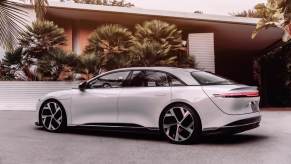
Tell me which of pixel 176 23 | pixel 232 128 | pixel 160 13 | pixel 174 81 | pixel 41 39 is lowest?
pixel 232 128

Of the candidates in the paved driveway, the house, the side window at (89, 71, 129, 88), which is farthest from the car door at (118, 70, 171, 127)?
the house

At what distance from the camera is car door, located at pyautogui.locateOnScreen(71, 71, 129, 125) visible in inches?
340

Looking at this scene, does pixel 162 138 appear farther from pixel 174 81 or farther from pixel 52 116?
pixel 52 116

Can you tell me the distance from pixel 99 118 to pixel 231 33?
1337cm

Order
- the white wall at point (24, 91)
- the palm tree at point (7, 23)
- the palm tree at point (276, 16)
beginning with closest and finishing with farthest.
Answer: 1. the palm tree at point (7, 23)
2. the white wall at point (24, 91)
3. the palm tree at point (276, 16)

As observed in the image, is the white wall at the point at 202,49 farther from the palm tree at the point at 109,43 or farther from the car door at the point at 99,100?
the car door at the point at 99,100

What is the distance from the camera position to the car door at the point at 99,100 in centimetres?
865

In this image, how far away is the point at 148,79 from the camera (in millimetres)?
8539

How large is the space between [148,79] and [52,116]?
2.23 metres

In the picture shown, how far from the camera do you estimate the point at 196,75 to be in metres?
8.33

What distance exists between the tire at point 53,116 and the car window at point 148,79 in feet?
5.27

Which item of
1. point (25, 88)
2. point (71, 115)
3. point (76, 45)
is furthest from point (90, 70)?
point (71, 115)

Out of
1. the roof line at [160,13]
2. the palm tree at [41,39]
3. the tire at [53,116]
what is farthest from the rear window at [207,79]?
the roof line at [160,13]

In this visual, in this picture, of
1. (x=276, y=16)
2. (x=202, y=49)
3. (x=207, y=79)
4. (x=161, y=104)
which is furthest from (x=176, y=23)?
(x=161, y=104)
